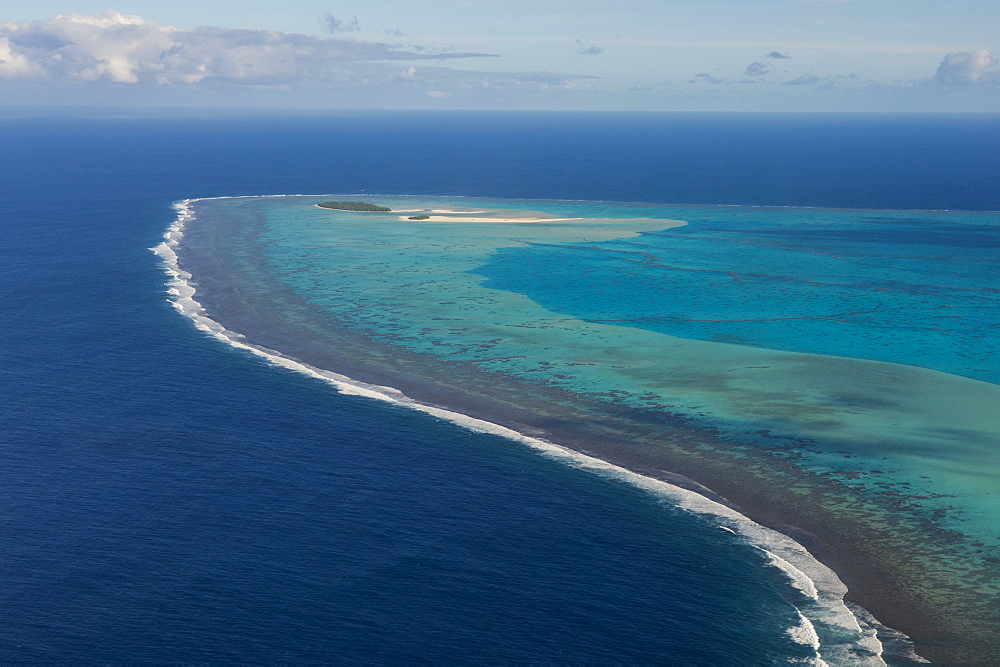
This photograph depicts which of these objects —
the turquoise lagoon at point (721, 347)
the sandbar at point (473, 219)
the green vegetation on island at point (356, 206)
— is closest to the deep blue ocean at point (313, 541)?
the turquoise lagoon at point (721, 347)

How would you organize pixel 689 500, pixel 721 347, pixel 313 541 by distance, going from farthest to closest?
pixel 721 347
pixel 689 500
pixel 313 541

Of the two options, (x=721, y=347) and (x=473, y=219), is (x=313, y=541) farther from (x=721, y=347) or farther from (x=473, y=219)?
(x=473, y=219)

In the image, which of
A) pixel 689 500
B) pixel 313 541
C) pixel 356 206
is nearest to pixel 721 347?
pixel 689 500

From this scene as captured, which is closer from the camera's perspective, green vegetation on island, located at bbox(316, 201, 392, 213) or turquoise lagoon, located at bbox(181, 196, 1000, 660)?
turquoise lagoon, located at bbox(181, 196, 1000, 660)

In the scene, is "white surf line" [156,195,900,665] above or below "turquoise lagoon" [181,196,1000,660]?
below

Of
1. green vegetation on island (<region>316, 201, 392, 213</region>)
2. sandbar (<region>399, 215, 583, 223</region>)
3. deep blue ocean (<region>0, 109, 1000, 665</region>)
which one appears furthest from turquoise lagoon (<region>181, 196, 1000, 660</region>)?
deep blue ocean (<region>0, 109, 1000, 665</region>)

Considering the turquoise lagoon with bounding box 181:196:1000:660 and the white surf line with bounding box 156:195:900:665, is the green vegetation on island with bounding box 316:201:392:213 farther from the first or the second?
the white surf line with bounding box 156:195:900:665

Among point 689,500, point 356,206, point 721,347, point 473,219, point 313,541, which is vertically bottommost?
point 313,541

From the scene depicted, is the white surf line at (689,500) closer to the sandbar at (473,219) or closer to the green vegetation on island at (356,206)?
the sandbar at (473,219)
